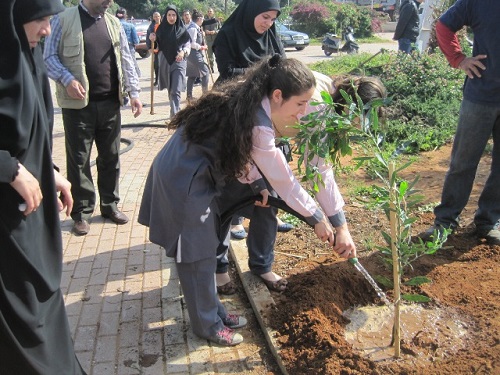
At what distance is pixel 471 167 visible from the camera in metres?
3.73

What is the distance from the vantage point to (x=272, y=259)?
3.44m

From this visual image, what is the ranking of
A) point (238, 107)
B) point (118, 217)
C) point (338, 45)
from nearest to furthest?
1. point (238, 107)
2. point (118, 217)
3. point (338, 45)

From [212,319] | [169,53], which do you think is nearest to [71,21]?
[212,319]

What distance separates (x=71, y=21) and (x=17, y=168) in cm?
259

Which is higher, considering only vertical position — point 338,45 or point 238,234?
point 238,234

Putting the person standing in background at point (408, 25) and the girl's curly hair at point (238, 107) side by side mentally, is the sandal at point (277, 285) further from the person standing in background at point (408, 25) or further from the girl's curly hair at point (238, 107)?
the person standing in background at point (408, 25)

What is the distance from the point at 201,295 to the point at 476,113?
2.34 m

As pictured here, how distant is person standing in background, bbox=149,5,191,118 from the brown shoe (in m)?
4.13

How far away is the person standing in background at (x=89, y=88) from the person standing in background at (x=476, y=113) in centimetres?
264

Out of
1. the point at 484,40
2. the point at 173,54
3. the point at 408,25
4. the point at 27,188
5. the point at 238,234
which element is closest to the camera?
the point at 27,188

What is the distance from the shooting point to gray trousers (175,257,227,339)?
2.72 meters

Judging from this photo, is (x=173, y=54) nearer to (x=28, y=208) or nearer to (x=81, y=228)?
(x=81, y=228)

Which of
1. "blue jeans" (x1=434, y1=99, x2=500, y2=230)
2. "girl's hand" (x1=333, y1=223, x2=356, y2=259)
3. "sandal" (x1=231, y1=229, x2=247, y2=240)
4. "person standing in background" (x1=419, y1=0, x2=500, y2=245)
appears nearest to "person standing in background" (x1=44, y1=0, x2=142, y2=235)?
"sandal" (x1=231, y1=229, x2=247, y2=240)

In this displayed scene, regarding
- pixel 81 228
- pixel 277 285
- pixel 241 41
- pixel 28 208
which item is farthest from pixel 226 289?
pixel 241 41
